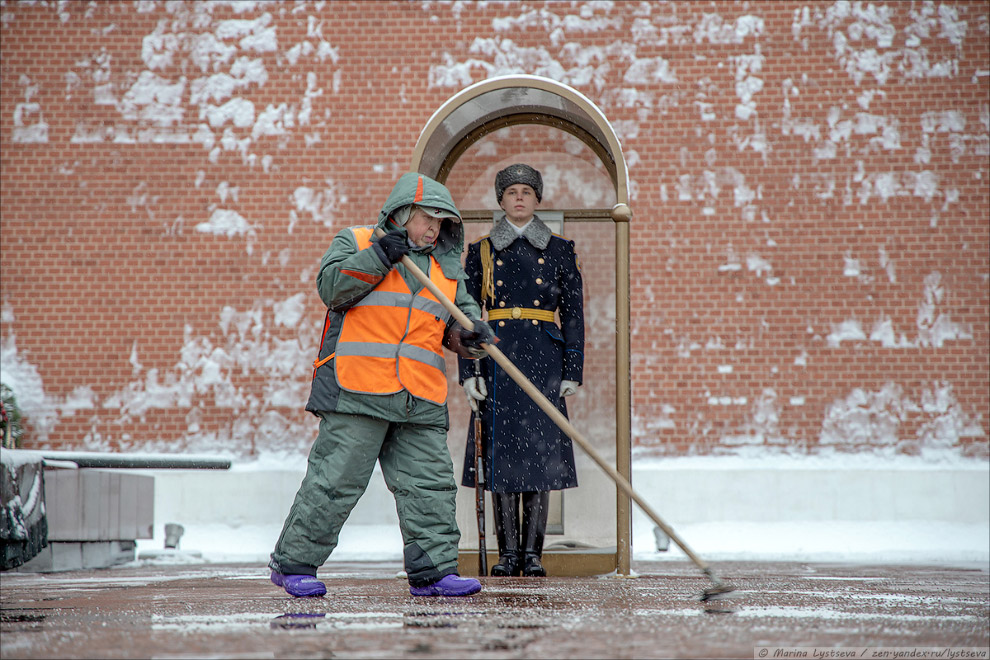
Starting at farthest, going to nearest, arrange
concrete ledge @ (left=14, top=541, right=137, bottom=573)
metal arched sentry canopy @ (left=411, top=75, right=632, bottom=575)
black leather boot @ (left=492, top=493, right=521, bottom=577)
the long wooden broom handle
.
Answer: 1. concrete ledge @ (left=14, top=541, right=137, bottom=573)
2. metal arched sentry canopy @ (left=411, top=75, right=632, bottom=575)
3. black leather boot @ (left=492, top=493, right=521, bottom=577)
4. the long wooden broom handle

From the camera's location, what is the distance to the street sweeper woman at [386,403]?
3600mm

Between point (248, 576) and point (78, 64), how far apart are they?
16.6 feet

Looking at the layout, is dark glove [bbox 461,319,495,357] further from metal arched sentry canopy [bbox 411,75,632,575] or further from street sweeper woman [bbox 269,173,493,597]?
metal arched sentry canopy [bbox 411,75,632,575]

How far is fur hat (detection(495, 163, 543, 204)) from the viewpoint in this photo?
5.16 m

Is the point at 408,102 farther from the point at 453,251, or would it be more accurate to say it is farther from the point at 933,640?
the point at 933,640

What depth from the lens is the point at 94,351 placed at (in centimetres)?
838

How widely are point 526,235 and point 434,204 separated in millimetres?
1415

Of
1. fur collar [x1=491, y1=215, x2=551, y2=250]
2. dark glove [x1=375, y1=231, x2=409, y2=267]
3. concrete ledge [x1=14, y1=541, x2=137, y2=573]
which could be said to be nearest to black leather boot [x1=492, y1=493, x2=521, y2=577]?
fur collar [x1=491, y1=215, x2=551, y2=250]

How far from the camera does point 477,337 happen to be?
3.86 m

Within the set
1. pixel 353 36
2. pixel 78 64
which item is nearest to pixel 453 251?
pixel 353 36

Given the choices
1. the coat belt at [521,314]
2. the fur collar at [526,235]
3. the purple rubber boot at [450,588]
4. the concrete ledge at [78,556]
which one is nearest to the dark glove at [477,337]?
the purple rubber boot at [450,588]

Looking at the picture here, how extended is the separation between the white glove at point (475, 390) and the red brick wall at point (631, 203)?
11.0 feet

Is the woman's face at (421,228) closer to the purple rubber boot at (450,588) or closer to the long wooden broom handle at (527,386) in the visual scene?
the long wooden broom handle at (527,386)

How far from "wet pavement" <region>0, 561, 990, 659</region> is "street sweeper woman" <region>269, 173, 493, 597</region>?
0.18 meters
